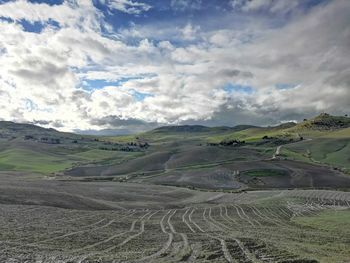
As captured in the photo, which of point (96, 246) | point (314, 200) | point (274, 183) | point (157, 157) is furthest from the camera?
point (157, 157)

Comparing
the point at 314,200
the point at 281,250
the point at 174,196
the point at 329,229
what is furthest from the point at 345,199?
the point at 281,250

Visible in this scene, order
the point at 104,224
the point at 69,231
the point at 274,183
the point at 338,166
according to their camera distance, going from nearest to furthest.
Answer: the point at 69,231 → the point at 104,224 → the point at 274,183 → the point at 338,166

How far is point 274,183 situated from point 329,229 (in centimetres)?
8983

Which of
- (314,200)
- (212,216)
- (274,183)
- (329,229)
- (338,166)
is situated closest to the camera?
(329,229)

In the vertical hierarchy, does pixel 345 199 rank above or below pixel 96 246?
below

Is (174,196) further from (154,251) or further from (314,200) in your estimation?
(154,251)

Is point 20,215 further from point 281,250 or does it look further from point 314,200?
point 314,200

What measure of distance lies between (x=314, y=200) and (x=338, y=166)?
78032 millimetres

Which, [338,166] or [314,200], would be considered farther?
[338,166]

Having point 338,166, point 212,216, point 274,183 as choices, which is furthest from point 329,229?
point 338,166

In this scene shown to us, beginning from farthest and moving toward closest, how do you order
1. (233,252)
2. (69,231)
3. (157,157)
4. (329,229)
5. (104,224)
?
(157,157) < (104,224) < (329,229) < (69,231) < (233,252)

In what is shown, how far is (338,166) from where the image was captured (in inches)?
6211

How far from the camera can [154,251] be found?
27.7 m

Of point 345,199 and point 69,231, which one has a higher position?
point 69,231
